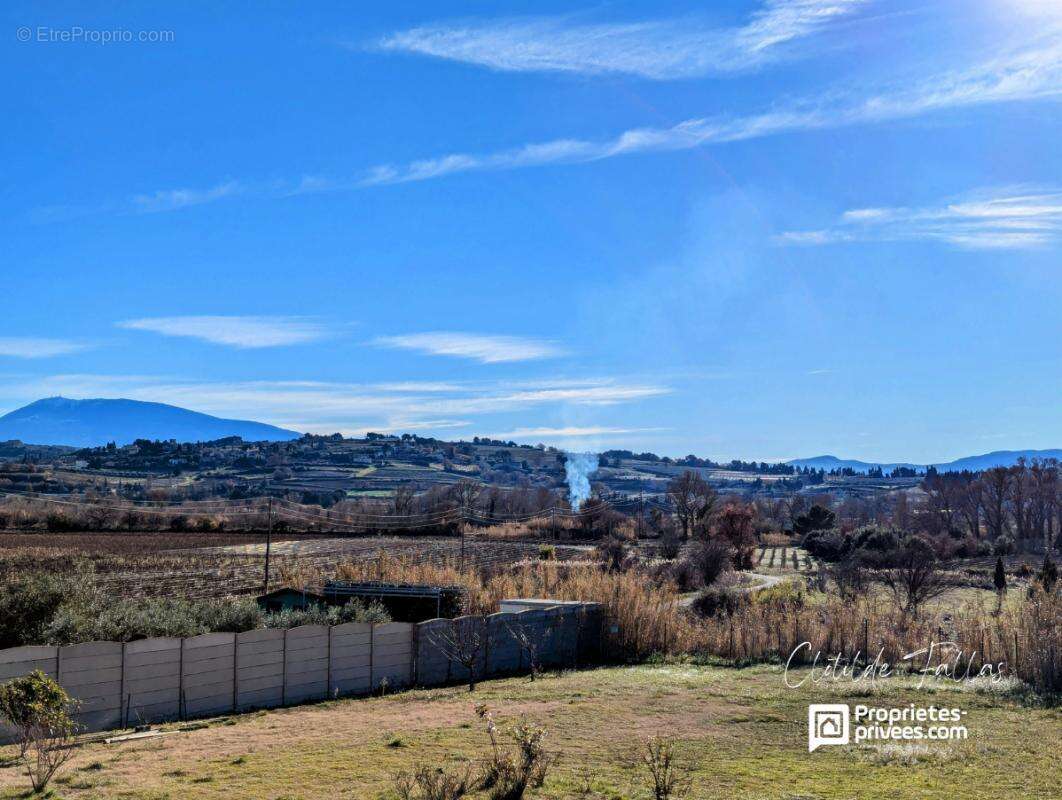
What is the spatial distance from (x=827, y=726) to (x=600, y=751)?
13.0ft

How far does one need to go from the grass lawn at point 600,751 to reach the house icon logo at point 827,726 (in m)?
0.21

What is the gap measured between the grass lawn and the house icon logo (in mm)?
206

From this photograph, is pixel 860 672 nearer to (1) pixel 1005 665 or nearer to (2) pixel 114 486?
(1) pixel 1005 665

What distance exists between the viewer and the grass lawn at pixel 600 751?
38.3 ft

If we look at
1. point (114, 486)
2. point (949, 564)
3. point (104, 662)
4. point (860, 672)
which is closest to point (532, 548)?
point (949, 564)

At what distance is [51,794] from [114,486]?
414ft

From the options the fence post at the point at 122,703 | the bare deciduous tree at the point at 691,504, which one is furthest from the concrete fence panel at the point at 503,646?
the bare deciduous tree at the point at 691,504

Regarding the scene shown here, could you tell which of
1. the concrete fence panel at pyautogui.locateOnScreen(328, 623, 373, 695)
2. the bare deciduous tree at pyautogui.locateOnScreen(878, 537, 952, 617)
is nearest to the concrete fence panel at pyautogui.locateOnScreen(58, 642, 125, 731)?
the concrete fence panel at pyautogui.locateOnScreen(328, 623, 373, 695)

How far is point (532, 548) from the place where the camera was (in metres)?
58.8

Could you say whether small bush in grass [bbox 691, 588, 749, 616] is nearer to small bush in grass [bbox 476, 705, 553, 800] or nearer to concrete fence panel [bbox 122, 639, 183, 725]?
concrete fence panel [bbox 122, 639, 183, 725]

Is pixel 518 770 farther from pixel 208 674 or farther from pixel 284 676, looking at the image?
pixel 284 676

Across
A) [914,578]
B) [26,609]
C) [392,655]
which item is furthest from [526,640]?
[914,578]

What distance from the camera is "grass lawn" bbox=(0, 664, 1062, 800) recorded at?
11680mm

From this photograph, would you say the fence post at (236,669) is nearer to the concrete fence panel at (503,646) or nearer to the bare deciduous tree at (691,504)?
the concrete fence panel at (503,646)
